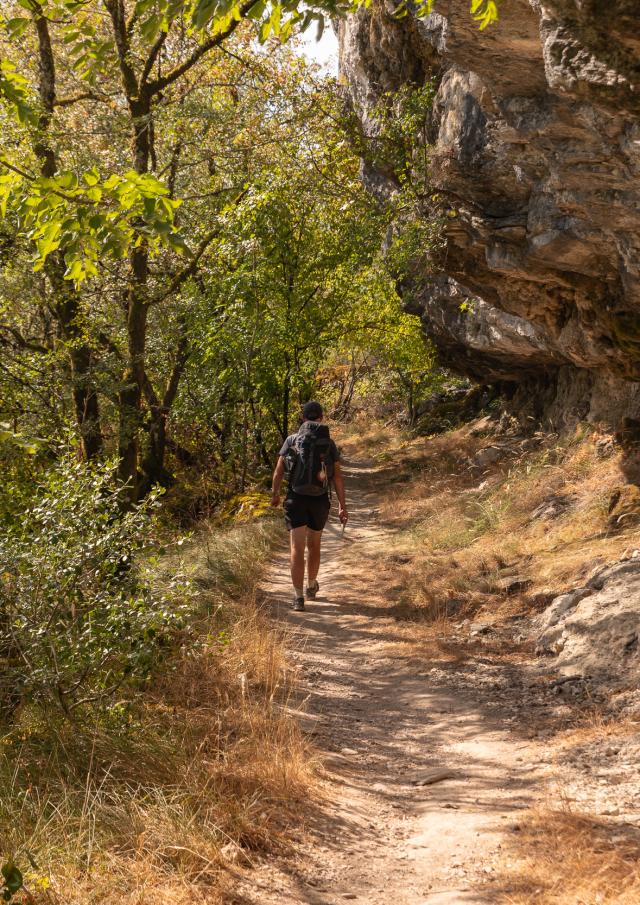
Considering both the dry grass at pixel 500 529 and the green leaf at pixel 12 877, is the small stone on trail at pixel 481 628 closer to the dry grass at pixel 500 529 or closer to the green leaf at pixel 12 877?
the dry grass at pixel 500 529

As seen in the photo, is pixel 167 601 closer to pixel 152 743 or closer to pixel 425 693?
pixel 152 743

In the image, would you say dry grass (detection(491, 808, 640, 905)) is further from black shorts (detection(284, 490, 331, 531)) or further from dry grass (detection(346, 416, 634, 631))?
black shorts (detection(284, 490, 331, 531))

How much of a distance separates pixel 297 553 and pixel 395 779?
3365 millimetres

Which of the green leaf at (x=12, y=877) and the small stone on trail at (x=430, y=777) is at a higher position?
the green leaf at (x=12, y=877)

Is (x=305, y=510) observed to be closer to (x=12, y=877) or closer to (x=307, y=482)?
(x=307, y=482)

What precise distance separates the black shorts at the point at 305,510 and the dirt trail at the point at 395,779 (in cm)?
96

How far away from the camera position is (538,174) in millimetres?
7676

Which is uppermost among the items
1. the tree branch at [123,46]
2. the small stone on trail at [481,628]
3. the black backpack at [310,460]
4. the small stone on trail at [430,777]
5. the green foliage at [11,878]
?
the tree branch at [123,46]

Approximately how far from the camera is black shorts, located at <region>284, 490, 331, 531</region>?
7.25m

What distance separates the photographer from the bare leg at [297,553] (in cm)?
719

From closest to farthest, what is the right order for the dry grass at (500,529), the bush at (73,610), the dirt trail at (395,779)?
A: the dirt trail at (395,779), the bush at (73,610), the dry grass at (500,529)

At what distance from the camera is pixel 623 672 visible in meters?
4.71

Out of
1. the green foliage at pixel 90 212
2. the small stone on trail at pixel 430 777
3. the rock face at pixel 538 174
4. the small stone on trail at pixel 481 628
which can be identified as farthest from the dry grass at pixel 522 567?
the green foliage at pixel 90 212

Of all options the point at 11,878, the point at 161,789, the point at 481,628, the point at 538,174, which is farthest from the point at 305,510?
the point at 11,878
